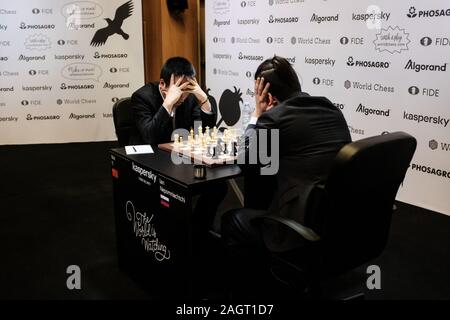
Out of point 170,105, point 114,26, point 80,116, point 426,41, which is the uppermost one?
point 114,26

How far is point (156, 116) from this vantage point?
2646mm

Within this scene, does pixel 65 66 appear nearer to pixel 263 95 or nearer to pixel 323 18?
pixel 323 18

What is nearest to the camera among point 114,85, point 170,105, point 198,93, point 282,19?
point 170,105

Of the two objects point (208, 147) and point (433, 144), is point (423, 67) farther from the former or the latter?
point (208, 147)

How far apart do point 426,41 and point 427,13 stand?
0.65 ft

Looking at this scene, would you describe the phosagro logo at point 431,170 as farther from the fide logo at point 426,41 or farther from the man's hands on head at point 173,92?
the man's hands on head at point 173,92

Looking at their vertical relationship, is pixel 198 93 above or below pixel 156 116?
above

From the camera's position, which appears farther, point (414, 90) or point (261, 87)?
point (414, 90)

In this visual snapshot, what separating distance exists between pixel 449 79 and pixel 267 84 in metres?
1.88

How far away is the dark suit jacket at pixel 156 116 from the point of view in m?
2.64

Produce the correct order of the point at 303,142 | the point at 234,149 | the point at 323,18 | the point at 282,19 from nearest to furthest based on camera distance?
1. the point at 303,142
2. the point at 234,149
3. the point at 323,18
4. the point at 282,19

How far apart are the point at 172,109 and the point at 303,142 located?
1092mm

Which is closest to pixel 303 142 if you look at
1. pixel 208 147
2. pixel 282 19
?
pixel 208 147

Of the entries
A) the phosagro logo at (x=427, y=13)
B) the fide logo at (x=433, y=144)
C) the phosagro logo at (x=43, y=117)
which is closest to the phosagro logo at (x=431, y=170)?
the fide logo at (x=433, y=144)
